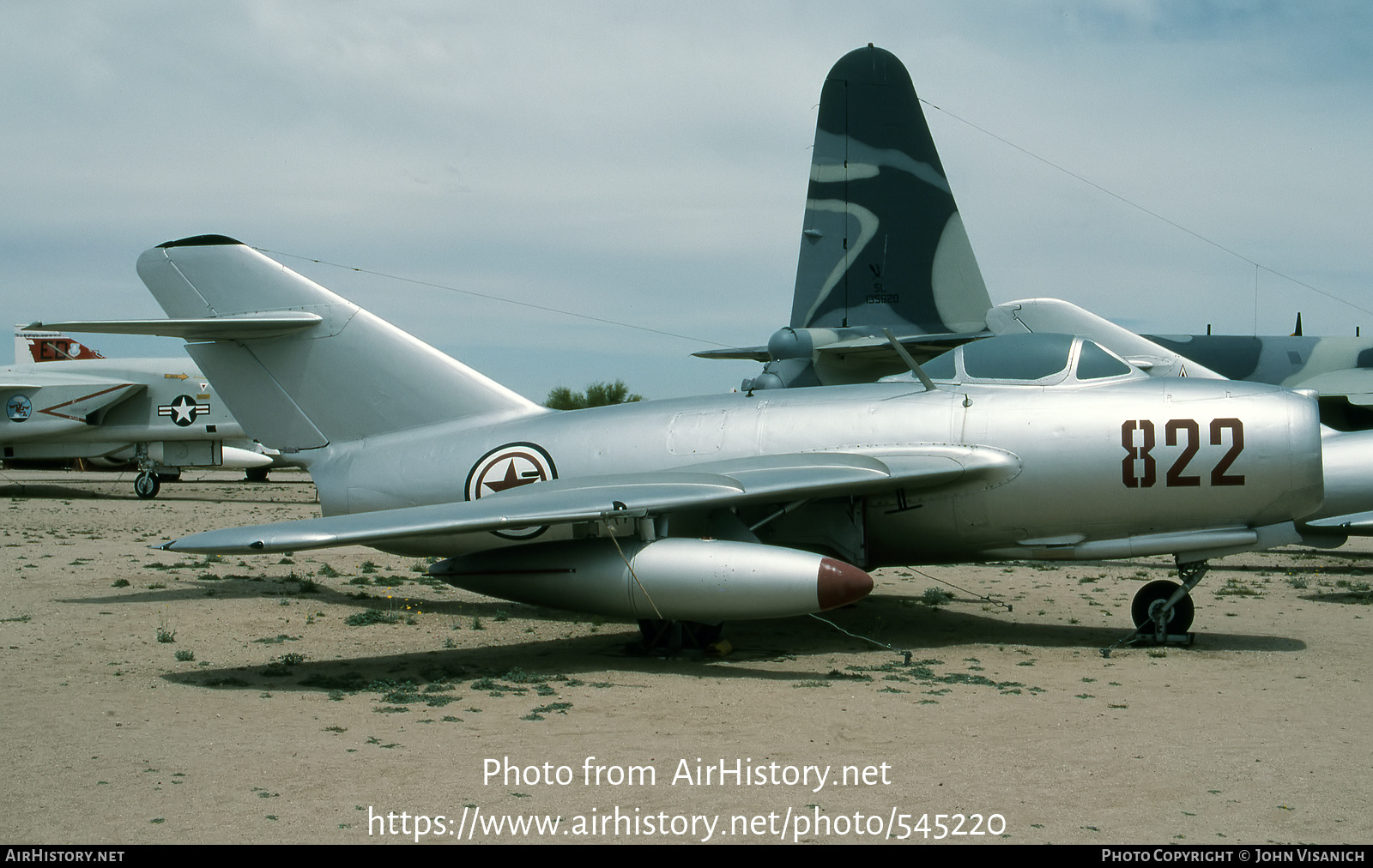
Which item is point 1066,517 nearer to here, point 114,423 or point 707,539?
point 707,539

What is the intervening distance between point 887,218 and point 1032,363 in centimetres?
1016

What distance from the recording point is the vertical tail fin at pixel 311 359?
34.1ft

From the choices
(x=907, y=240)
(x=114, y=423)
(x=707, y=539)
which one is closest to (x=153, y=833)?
(x=707, y=539)

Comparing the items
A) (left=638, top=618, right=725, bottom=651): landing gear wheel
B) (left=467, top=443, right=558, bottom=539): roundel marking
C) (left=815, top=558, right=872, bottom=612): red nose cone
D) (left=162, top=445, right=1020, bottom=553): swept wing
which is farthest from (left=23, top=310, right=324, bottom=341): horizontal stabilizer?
(left=815, top=558, right=872, bottom=612): red nose cone

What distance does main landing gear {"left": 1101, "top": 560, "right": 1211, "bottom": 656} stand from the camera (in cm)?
877

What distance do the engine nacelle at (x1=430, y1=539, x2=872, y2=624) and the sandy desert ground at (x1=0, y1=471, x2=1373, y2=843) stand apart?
0.54m

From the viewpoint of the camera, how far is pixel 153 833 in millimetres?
4254

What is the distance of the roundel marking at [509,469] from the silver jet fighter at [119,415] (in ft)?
73.2

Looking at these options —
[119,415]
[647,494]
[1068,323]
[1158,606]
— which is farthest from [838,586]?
[119,415]

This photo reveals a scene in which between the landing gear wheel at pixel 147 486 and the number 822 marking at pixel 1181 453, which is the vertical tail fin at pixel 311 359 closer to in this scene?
the number 822 marking at pixel 1181 453

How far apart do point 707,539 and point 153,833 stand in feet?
14.9

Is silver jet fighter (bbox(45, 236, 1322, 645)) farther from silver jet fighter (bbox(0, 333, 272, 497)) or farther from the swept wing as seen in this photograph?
silver jet fighter (bbox(0, 333, 272, 497))

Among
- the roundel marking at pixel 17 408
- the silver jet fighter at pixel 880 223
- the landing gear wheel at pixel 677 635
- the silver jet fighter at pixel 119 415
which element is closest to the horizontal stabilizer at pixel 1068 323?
the silver jet fighter at pixel 880 223

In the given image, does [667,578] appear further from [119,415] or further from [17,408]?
[17,408]
